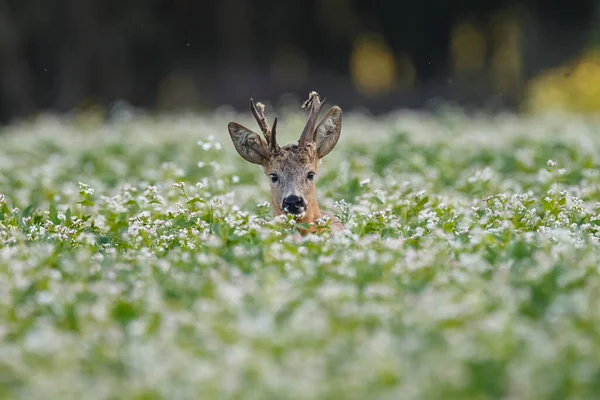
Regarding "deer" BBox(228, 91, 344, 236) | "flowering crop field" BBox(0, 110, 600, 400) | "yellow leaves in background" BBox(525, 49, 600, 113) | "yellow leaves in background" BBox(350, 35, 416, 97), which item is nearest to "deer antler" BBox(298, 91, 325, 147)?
"deer" BBox(228, 91, 344, 236)

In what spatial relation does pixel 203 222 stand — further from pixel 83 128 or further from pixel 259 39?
pixel 259 39

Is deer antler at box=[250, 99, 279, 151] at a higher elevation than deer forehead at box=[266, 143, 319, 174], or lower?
higher

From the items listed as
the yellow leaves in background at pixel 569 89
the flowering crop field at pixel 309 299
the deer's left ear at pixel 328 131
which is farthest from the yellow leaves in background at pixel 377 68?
the deer's left ear at pixel 328 131

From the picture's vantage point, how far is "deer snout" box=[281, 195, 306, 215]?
27.8 ft

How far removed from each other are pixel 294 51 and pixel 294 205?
32604 mm

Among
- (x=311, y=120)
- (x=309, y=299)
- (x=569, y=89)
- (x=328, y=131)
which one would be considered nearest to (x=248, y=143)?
(x=311, y=120)

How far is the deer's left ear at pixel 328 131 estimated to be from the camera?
363 inches

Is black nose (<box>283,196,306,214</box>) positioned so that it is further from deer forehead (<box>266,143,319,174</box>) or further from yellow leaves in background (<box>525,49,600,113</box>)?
yellow leaves in background (<box>525,49,600,113</box>)

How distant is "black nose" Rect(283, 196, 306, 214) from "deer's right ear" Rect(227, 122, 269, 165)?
73 centimetres

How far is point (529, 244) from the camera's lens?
6910 millimetres

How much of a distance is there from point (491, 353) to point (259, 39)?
35.5m

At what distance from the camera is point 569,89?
31.4 m

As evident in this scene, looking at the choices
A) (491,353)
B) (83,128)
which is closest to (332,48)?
(83,128)

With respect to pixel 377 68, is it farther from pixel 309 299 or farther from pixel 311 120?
pixel 309 299
